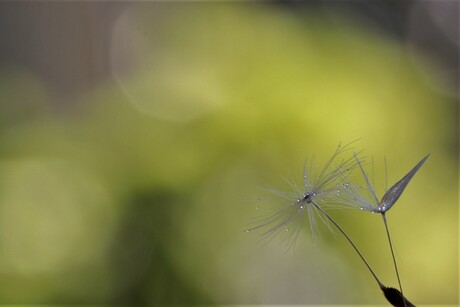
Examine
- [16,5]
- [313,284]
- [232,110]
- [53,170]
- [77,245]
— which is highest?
[16,5]

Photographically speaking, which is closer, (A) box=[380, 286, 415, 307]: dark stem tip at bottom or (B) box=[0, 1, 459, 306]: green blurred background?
(A) box=[380, 286, 415, 307]: dark stem tip at bottom

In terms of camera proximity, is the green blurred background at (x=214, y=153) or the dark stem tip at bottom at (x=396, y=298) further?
the green blurred background at (x=214, y=153)

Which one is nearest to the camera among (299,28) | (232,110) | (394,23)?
(232,110)

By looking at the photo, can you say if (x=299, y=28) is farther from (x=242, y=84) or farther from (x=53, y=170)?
(x=53, y=170)

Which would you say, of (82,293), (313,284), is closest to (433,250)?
(313,284)

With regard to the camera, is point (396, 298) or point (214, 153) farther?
point (214, 153)

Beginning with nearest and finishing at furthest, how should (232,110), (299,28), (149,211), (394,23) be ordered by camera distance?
(149,211), (232,110), (299,28), (394,23)

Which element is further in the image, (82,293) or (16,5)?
(16,5)

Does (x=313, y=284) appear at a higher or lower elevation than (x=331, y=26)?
lower
